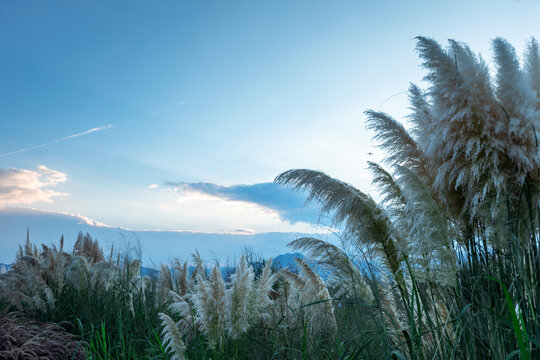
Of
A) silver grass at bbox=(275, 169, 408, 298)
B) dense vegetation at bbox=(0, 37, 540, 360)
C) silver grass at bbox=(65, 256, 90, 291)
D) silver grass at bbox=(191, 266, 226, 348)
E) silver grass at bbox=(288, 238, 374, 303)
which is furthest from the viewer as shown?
silver grass at bbox=(65, 256, 90, 291)

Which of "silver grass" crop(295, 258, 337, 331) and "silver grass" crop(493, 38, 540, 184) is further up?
"silver grass" crop(493, 38, 540, 184)

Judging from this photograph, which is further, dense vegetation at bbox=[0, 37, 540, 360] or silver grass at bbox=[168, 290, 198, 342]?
silver grass at bbox=[168, 290, 198, 342]

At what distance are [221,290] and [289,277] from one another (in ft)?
3.75

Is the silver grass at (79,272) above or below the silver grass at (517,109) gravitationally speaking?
below

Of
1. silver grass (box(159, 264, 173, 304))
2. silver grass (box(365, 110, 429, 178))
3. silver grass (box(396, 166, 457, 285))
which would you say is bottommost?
silver grass (box(159, 264, 173, 304))

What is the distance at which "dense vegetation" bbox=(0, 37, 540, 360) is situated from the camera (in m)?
2.52

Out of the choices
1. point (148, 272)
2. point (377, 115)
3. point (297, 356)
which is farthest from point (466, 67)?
point (148, 272)

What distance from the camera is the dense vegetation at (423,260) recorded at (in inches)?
99.2

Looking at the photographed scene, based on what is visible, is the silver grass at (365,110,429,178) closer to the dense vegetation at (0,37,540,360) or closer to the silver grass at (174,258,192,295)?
the dense vegetation at (0,37,540,360)

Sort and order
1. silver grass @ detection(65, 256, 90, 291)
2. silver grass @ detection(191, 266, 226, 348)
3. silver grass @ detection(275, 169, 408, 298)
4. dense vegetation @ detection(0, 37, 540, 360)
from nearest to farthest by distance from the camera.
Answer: dense vegetation @ detection(0, 37, 540, 360) < silver grass @ detection(191, 266, 226, 348) < silver grass @ detection(275, 169, 408, 298) < silver grass @ detection(65, 256, 90, 291)

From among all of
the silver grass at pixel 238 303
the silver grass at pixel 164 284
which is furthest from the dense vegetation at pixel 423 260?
the silver grass at pixel 164 284

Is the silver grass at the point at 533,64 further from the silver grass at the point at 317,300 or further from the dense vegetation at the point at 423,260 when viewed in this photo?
the silver grass at the point at 317,300

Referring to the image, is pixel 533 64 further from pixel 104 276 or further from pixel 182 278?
pixel 104 276

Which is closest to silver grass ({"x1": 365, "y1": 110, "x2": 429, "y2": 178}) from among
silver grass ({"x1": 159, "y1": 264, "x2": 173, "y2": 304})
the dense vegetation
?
the dense vegetation
